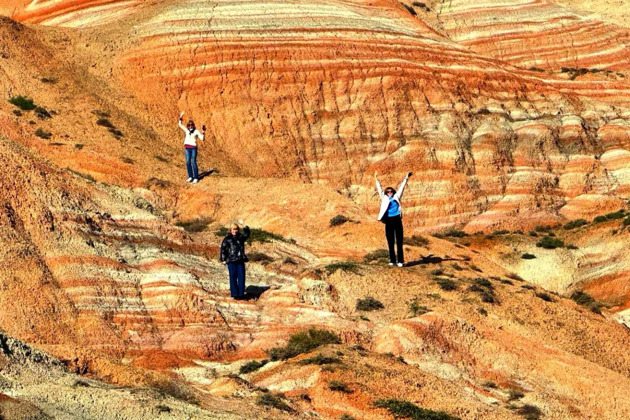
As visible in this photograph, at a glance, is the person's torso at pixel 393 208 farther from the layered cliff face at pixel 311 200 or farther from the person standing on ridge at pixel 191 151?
the person standing on ridge at pixel 191 151

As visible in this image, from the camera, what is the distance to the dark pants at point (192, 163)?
38.9 metres

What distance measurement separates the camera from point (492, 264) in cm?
3500

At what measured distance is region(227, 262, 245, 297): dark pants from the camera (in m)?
26.5

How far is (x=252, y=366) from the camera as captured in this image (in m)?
23.5

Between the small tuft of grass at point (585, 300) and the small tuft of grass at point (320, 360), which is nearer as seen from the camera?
the small tuft of grass at point (320, 360)

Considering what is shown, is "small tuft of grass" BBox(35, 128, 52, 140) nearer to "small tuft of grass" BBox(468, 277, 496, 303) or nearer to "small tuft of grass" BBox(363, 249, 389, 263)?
"small tuft of grass" BBox(363, 249, 389, 263)

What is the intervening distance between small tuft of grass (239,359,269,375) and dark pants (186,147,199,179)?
15.7m

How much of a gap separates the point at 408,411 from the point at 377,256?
12.3 meters

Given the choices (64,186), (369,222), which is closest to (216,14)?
(369,222)

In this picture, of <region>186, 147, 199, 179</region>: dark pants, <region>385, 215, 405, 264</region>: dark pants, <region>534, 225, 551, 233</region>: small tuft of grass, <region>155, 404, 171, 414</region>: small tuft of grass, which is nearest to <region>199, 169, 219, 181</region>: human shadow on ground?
<region>186, 147, 199, 179</region>: dark pants

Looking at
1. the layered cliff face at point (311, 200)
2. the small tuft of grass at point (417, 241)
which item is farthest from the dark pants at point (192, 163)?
the small tuft of grass at point (417, 241)

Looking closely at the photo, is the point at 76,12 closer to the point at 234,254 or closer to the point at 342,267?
the point at 342,267

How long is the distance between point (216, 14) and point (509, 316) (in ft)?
79.6

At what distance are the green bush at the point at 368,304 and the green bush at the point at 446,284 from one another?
2.01 m
